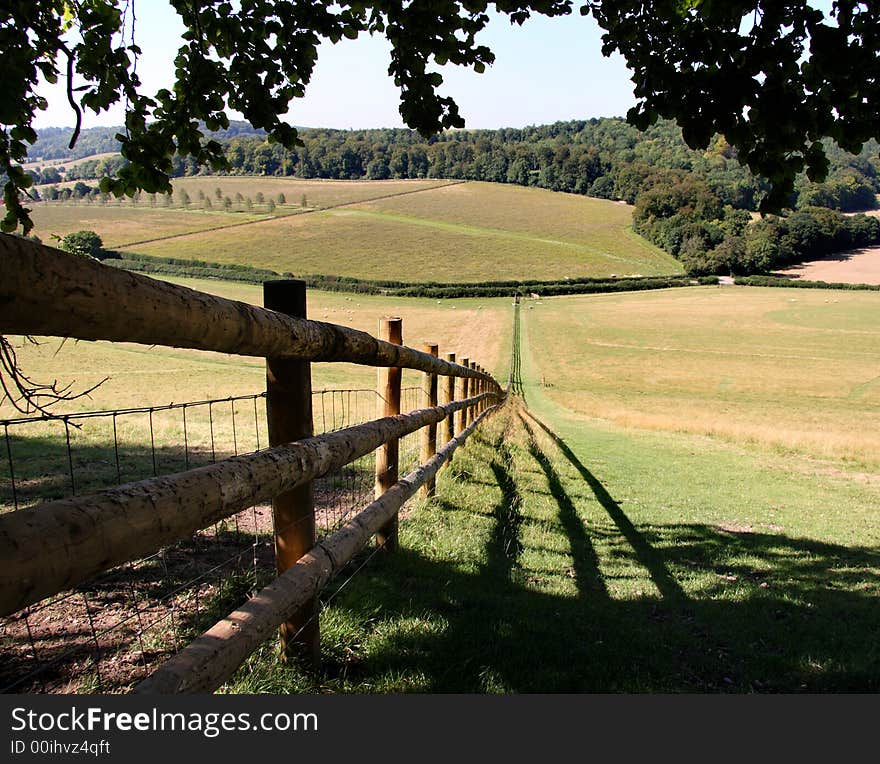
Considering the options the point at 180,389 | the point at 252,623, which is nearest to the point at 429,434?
the point at 252,623

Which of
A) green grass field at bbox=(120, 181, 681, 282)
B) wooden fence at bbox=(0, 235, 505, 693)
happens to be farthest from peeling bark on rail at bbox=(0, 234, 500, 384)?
green grass field at bbox=(120, 181, 681, 282)

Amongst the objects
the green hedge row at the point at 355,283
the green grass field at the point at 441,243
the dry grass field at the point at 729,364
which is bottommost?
the dry grass field at the point at 729,364

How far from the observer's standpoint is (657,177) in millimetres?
122562

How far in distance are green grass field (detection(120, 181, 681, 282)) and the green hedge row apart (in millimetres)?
2326

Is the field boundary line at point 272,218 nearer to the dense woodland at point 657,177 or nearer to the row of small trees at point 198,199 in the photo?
the row of small trees at point 198,199

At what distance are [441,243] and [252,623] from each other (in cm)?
9162

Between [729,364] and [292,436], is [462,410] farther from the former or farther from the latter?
[729,364]

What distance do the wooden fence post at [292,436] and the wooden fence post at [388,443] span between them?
1.74 metres

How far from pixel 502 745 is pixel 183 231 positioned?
320 feet

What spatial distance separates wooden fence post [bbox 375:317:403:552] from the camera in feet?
15.5

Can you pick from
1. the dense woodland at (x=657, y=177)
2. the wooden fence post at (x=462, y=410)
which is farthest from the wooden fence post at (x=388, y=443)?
the dense woodland at (x=657, y=177)

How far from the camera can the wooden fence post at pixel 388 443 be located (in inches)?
185

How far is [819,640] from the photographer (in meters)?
4.08

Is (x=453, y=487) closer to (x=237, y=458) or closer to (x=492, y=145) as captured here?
(x=237, y=458)
